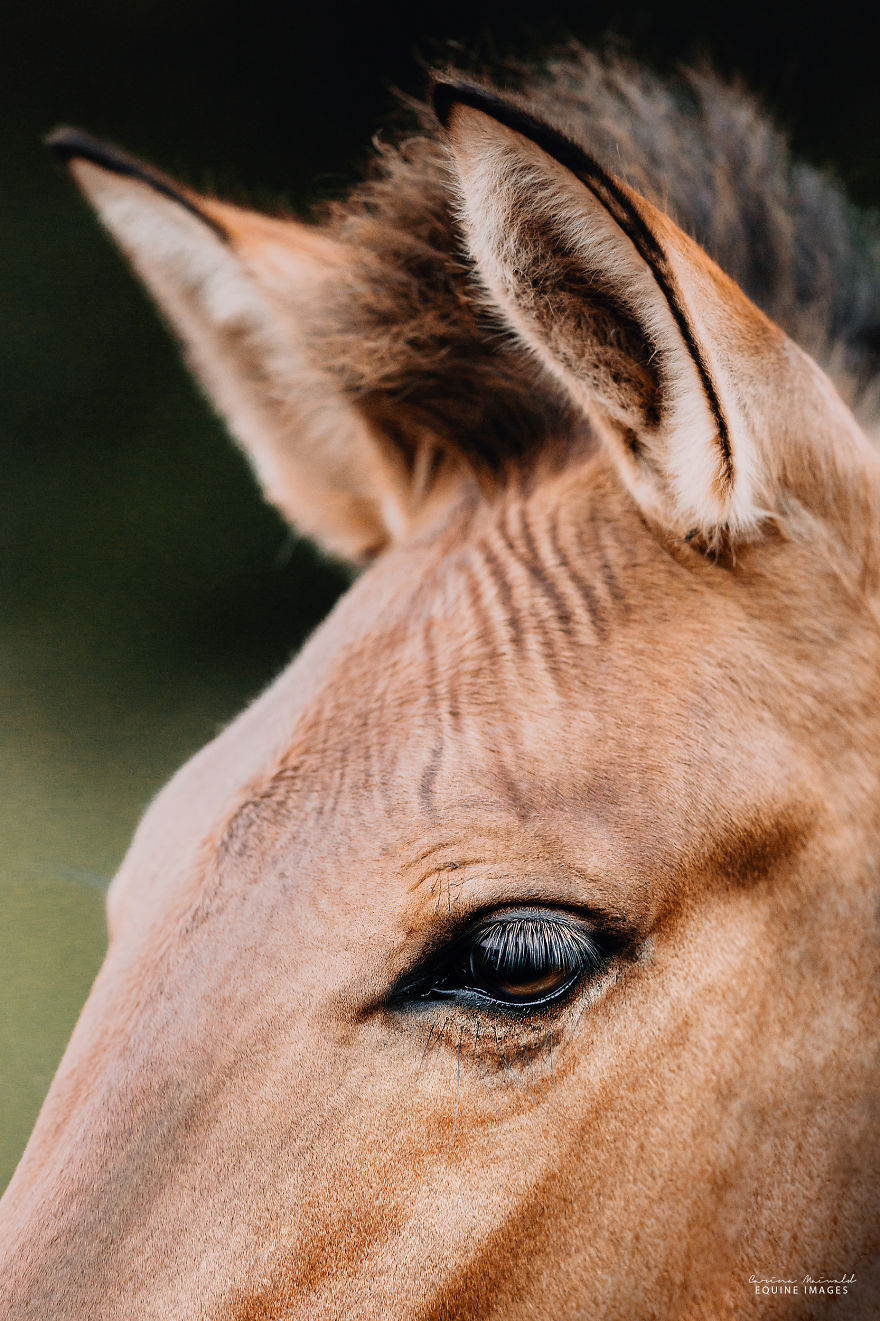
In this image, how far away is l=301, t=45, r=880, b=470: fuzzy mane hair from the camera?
101cm

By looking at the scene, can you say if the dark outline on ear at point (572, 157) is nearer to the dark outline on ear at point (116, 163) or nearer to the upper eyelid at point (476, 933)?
the upper eyelid at point (476, 933)

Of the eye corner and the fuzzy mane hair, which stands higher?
the fuzzy mane hair

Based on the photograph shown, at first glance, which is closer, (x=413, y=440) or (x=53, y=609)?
(x=413, y=440)

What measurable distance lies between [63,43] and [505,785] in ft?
9.62

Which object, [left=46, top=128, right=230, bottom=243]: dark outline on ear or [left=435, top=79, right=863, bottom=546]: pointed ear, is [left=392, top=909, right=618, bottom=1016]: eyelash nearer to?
[left=435, top=79, right=863, bottom=546]: pointed ear

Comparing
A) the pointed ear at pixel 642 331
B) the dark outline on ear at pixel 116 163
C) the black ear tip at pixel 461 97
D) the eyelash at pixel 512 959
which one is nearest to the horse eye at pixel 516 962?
the eyelash at pixel 512 959

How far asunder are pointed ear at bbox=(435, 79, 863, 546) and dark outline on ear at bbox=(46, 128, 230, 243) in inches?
20.2

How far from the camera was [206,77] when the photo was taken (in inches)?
105

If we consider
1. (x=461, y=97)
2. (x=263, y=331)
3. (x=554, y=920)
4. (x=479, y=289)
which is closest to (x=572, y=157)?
(x=461, y=97)

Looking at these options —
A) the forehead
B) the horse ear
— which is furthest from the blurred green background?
the forehead

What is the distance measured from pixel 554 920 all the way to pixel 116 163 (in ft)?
3.16

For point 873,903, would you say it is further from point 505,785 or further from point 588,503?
point 588,503

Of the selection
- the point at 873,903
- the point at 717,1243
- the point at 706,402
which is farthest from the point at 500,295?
the point at 717,1243

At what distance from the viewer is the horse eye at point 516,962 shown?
661mm
